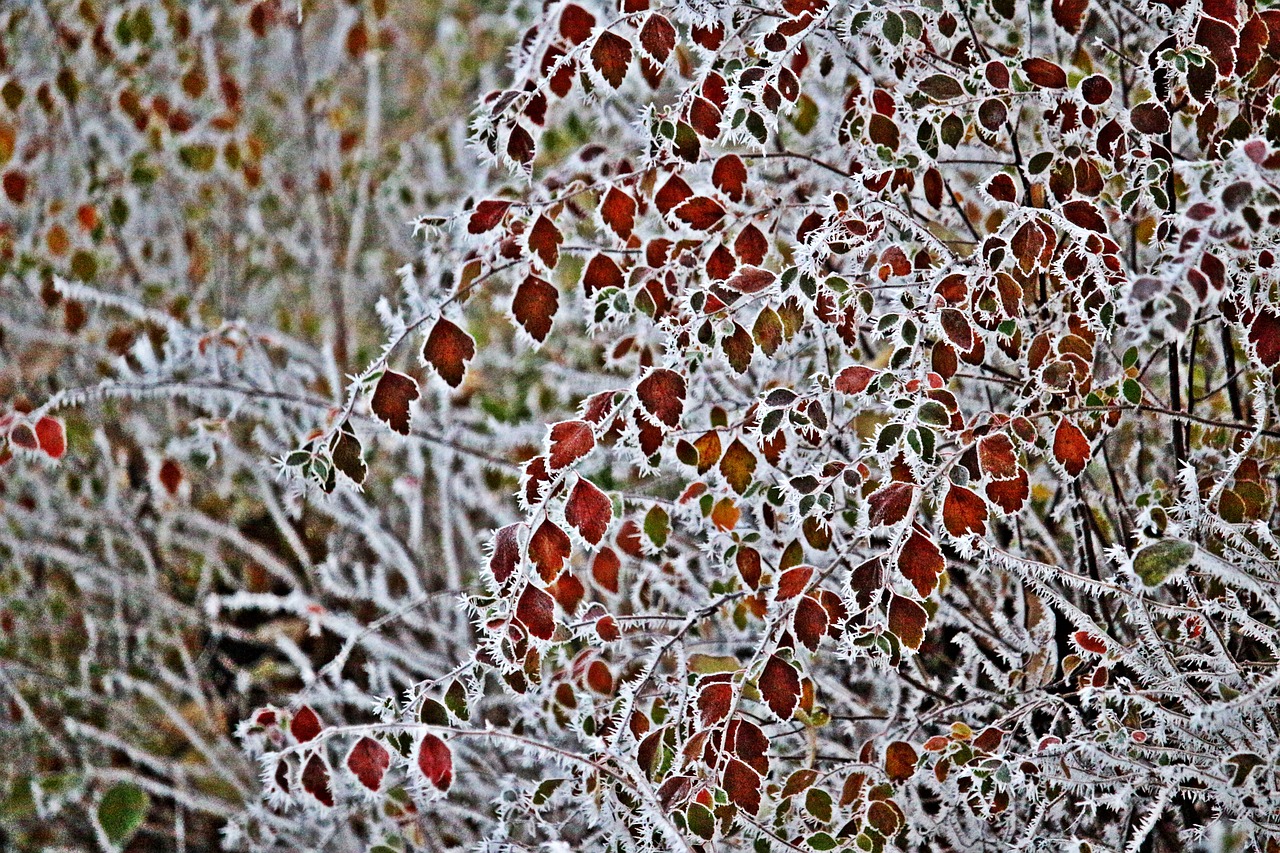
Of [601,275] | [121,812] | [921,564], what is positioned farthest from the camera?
[121,812]

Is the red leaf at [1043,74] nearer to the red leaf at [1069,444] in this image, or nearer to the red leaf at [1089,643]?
the red leaf at [1069,444]

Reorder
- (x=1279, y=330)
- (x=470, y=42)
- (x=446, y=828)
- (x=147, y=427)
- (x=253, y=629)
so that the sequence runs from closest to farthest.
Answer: (x=1279, y=330)
(x=446, y=828)
(x=147, y=427)
(x=253, y=629)
(x=470, y=42)

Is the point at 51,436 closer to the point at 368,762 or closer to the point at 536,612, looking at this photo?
the point at 368,762

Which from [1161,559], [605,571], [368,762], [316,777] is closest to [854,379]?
[1161,559]

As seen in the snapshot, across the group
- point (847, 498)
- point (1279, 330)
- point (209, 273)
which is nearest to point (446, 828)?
point (847, 498)

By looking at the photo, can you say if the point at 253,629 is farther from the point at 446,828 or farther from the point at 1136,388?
the point at 1136,388

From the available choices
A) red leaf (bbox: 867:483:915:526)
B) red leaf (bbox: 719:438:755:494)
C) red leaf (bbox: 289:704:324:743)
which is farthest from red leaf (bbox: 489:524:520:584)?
red leaf (bbox: 289:704:324:743)
